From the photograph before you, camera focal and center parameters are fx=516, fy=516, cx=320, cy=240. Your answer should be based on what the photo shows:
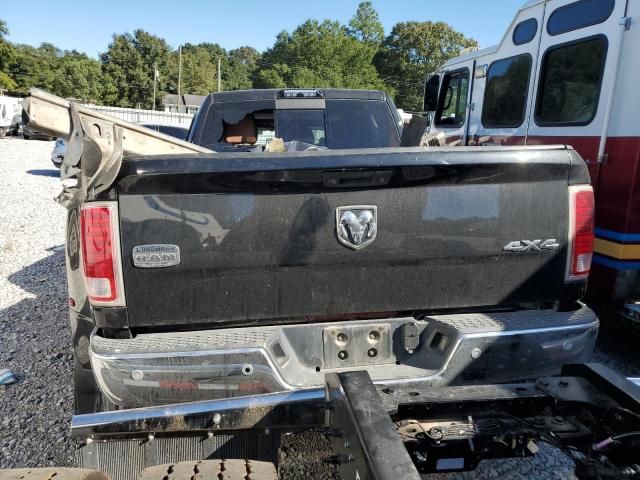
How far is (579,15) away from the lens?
5074 millimetres

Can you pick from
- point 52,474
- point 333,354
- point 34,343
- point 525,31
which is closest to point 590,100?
point 525,31

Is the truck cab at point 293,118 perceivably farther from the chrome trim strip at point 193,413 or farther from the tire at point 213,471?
the tire at point 213,471

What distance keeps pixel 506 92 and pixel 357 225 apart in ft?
→ 16.5

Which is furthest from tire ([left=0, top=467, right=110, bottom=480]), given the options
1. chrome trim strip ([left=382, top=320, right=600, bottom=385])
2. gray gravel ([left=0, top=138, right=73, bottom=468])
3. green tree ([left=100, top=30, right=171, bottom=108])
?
green tree ([left=100, top=30, right=171, bottom=108])

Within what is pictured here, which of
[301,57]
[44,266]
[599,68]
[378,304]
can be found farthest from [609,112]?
[301,57]

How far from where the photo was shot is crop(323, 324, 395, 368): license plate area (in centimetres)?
234

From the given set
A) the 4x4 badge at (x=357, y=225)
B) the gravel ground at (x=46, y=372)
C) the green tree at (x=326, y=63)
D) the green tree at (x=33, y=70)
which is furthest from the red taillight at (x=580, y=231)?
the green tree at (x=33, y=70)

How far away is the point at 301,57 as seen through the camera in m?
73.9

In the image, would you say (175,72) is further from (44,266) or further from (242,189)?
(242,189)

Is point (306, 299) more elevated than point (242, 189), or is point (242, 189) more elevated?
point (242, 189)

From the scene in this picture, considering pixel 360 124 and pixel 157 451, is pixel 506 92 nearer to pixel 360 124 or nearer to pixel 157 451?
pixel 360 124

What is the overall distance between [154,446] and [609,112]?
4617mm

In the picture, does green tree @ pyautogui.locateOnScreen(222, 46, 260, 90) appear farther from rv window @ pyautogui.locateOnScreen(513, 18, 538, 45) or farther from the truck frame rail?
the truck frame rail

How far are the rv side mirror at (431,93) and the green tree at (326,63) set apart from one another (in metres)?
56.6
